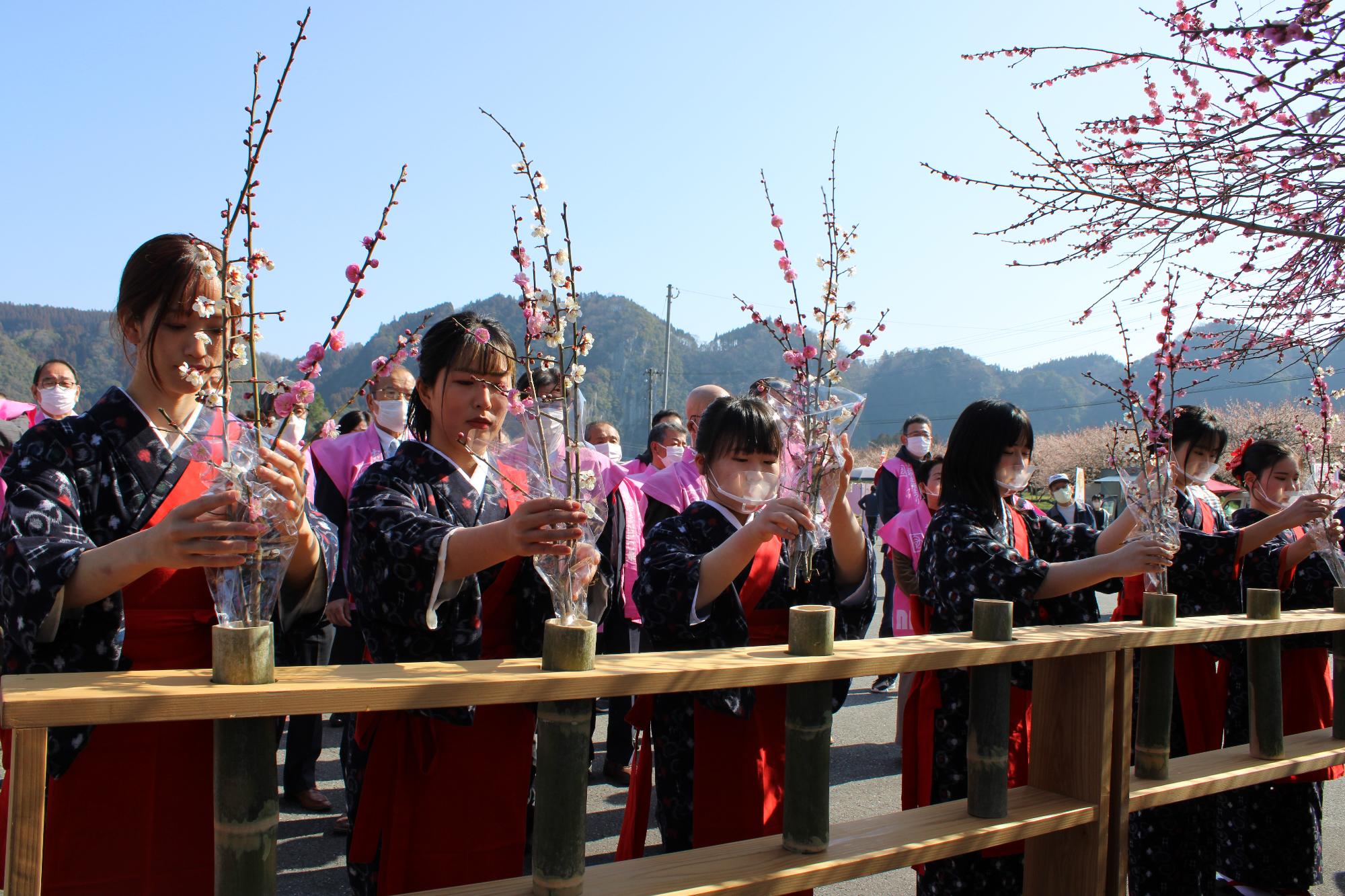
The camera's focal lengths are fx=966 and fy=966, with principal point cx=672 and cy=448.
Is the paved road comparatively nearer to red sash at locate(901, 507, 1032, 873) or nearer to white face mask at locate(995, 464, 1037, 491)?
red sash at locate(901, 507, 1032, 873)

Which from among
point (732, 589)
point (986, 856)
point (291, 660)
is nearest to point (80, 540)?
point (291, 660)

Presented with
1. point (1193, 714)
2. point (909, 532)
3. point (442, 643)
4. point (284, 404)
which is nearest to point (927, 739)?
point (1193, 714)

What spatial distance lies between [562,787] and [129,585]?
0.89 m

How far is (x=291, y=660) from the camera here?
7.11 ft

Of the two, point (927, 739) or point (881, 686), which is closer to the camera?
point (927, 739)

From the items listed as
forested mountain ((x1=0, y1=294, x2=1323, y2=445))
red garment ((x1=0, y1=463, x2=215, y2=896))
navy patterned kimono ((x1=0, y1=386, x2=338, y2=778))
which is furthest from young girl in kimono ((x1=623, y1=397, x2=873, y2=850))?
forested mountain ((x1=0, y1=294, x2=1323, y2=445))

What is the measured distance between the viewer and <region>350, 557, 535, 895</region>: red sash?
78.5 inches

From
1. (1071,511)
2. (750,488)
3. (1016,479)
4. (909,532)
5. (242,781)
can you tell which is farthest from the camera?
(1071,511)

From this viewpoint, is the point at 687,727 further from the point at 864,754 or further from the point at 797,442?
the point at 864,754

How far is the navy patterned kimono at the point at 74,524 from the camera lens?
1552 millimetres

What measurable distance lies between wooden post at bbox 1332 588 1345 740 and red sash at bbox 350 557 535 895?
2593mm

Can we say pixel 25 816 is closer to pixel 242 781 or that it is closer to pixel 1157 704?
pixel 242 781

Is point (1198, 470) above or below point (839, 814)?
above

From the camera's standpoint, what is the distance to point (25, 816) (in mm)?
1222
